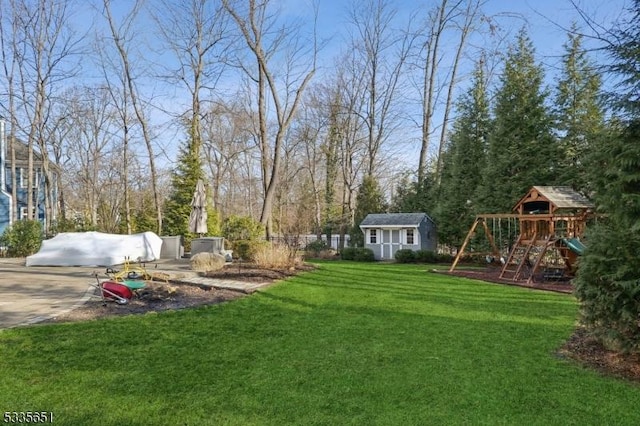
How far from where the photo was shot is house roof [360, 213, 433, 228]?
19703 millimetres

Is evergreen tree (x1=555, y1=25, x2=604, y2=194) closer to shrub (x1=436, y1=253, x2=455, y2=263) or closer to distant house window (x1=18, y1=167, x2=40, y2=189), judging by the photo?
shrub (x1=436, y1=253, x2=455, y2=263)

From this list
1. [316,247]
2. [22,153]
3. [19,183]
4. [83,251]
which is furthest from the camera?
[22,153]

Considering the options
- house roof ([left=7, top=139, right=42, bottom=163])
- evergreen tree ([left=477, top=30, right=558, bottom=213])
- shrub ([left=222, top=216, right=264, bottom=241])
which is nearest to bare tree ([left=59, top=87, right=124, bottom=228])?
house roof ([left=7, top=139, right=42, bottom=163])

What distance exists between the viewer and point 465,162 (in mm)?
19125

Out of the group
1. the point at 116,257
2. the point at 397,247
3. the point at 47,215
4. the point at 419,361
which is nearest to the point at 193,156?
the point at 116,257

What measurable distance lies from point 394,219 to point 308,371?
17.2 meters

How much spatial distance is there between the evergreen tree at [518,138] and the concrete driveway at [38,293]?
48.5 ft

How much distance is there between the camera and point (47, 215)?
70.2ft

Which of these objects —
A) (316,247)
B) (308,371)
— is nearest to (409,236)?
(316,247)

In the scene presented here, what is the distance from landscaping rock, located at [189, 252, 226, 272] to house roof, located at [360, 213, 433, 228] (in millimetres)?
10777

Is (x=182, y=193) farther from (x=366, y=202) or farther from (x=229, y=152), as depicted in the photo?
(x=229, y=152)

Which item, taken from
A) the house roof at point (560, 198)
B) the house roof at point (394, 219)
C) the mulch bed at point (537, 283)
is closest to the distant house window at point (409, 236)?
the house roof at point (394, 219)

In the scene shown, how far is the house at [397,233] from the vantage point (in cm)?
1959

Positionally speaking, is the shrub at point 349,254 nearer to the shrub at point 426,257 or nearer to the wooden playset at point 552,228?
the shrub at point 426,257
